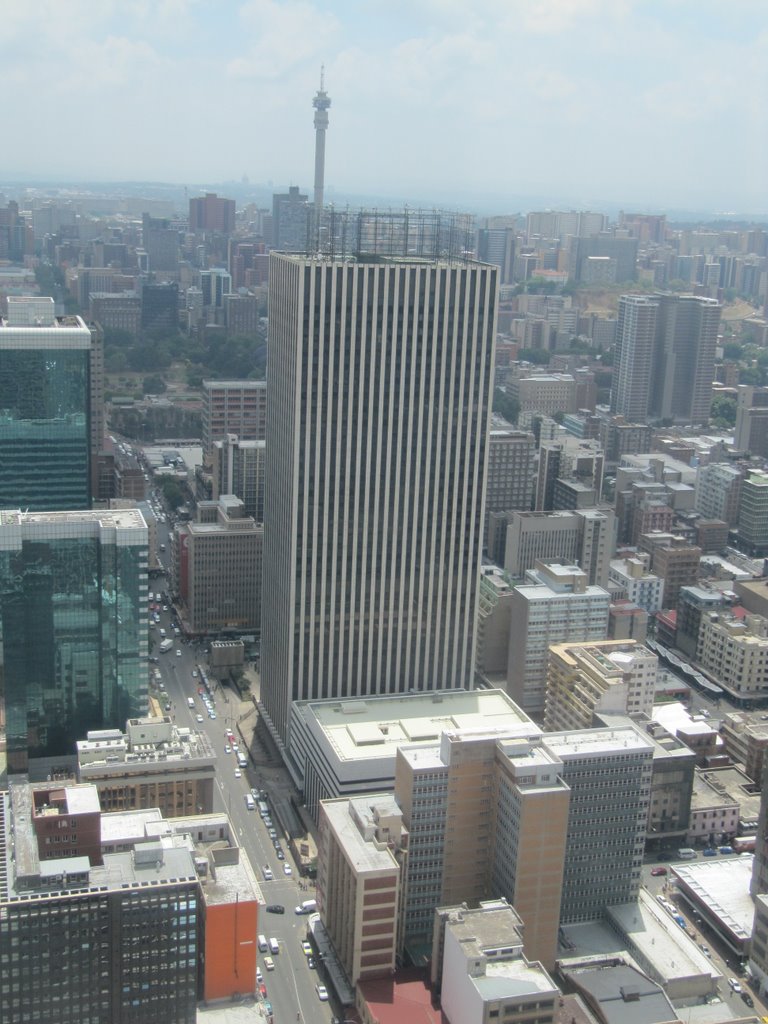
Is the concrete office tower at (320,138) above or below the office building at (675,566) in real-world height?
above

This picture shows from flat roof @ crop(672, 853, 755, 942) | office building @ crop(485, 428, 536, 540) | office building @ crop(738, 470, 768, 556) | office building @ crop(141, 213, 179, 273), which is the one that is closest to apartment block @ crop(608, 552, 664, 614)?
office building @ crop(485, 428, 536, 540)

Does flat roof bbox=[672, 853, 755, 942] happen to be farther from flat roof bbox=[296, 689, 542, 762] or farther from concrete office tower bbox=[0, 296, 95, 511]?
concrete office tower bbox=[0, 296, 95, 511]

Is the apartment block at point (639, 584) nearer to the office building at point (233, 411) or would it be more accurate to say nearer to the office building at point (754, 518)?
the office building at point (754, 518)

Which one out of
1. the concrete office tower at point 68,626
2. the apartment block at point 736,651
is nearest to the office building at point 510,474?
the apartment block at point 736,651

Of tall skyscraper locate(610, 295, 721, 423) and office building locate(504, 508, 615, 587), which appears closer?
office building locate(504, 508, 615, 587)

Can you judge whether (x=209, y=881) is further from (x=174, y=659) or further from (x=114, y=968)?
(x=174, y=659)

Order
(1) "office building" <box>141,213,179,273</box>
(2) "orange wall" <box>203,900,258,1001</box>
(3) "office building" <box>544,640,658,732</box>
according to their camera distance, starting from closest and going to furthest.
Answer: (2) "orange wall" <box>203,900,258,1001</box> → (3) "office building" <box>544,640,658,732</box> → (1) "office building" <box>141,213,179,273</box>
